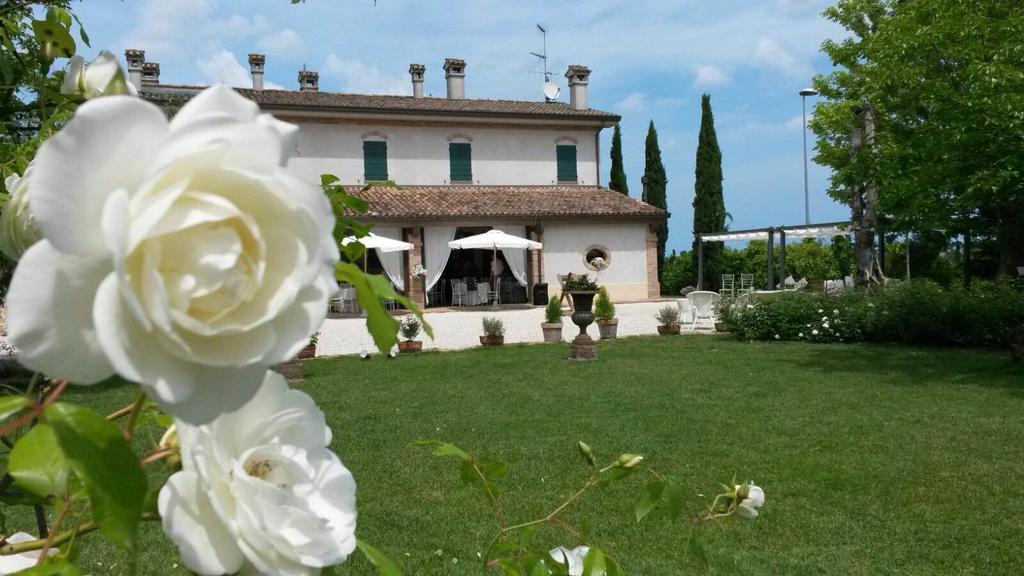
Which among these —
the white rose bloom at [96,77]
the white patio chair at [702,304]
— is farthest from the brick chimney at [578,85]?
the white rose bloom at [96,77]

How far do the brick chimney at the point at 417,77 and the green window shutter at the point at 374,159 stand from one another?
3.11 metres

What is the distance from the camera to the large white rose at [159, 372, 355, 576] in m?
0.41

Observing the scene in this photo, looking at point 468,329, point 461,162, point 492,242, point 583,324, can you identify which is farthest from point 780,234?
point 583,324

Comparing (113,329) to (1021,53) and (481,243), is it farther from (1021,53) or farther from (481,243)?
(481,243)

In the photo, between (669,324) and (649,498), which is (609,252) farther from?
(649,498)

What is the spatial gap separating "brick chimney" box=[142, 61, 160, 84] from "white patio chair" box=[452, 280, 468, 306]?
10.0 m

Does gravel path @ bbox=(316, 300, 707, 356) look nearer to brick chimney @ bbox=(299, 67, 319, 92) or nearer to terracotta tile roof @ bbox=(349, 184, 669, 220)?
terracotta tile roof @ bbox=(349, 184, 669, 220)

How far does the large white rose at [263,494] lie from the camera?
407 millimetres

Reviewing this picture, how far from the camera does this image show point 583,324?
11.7 meters

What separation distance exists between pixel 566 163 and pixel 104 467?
23257mm

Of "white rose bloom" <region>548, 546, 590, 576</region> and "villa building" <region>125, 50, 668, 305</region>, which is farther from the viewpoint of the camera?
"villa building" <region>125, 50, 668, 305</region>

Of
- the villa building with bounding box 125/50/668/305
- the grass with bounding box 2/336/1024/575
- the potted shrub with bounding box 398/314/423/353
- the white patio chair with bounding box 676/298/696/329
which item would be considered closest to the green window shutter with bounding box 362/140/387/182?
the villa building with bounding box 125/50/668/305

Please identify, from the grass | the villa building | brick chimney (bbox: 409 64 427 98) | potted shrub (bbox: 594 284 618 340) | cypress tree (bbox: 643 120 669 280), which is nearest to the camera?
the grass

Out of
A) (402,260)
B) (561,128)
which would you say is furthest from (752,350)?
(561,128)
